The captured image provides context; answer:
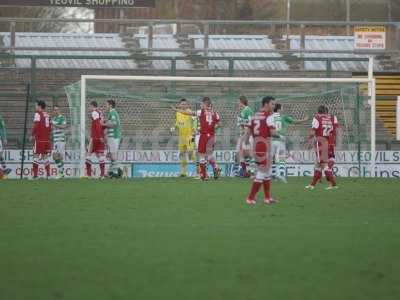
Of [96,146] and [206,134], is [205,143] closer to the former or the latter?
[206,134]

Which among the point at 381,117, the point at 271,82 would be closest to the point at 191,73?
the point at 271,82

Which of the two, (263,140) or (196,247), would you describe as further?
(263,140)

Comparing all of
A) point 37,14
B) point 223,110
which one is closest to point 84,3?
point 223,110

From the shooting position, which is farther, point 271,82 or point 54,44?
point 54,44

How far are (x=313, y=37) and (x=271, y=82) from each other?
9200 mm

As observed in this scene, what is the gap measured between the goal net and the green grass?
403 inches

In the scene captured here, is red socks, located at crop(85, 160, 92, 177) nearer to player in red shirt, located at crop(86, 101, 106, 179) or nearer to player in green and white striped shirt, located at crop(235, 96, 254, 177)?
player in red shirt, located at crop(86, 101, 106, 179)

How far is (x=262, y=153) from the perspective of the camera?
18.1 m

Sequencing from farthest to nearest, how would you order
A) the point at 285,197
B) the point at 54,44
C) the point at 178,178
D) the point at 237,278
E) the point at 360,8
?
the point at 360,8 < the point at 54,44 < the point at 178,178 < the point at 285,197 < the point at 237,278

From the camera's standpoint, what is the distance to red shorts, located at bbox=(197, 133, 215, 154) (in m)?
27.6

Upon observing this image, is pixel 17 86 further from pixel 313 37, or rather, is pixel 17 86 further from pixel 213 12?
pixel 213 12

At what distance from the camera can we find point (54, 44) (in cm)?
3944

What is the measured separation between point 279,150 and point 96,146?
199 inches

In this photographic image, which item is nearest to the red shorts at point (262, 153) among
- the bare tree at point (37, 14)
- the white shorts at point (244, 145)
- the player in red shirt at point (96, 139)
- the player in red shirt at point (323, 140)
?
the white shorts at point (244, 145)
